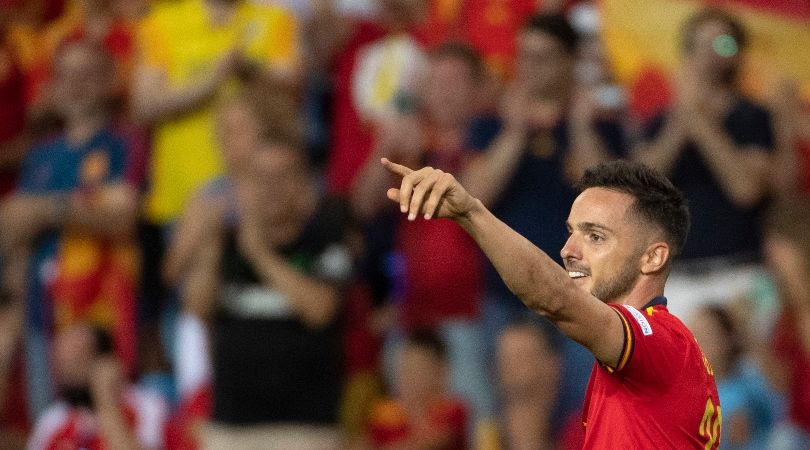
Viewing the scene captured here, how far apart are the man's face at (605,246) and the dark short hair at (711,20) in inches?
134

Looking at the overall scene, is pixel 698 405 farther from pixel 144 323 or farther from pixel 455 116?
pixel 144 323

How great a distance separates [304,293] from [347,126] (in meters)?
1.27

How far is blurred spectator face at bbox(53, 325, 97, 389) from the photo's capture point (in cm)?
743

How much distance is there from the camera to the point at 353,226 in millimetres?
6844

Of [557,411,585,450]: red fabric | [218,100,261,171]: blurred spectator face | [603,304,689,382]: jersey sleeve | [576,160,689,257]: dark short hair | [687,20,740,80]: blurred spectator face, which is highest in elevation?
[687,20,740,80]: blurred spectator face

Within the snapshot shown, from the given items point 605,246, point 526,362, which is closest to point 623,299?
point 605,246

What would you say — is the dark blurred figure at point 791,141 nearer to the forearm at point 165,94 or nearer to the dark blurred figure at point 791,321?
the dark blurred figure at point 791,321

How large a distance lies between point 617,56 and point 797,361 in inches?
72.3

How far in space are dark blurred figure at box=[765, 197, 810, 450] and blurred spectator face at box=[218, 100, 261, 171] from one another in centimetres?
A: 252

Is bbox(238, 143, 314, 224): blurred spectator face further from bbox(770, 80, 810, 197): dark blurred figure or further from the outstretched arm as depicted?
the outstretched arm

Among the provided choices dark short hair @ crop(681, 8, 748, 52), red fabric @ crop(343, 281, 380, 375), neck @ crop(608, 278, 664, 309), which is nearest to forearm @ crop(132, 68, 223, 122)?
red fabric @ crop(343, 281, 380, 375)

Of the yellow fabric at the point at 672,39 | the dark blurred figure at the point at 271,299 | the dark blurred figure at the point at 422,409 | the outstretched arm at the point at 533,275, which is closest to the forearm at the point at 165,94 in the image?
the dark blurred figure at the point at 271,299

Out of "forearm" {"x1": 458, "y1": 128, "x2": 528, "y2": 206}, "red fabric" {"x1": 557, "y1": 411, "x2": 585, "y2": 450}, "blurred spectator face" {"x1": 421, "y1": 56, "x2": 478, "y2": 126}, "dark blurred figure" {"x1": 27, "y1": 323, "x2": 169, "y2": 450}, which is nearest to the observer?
"red fabric" {"x1": 557, "y1": 411, "x2": 585, "y2": 450}

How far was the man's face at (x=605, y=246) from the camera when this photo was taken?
11.5 ft
